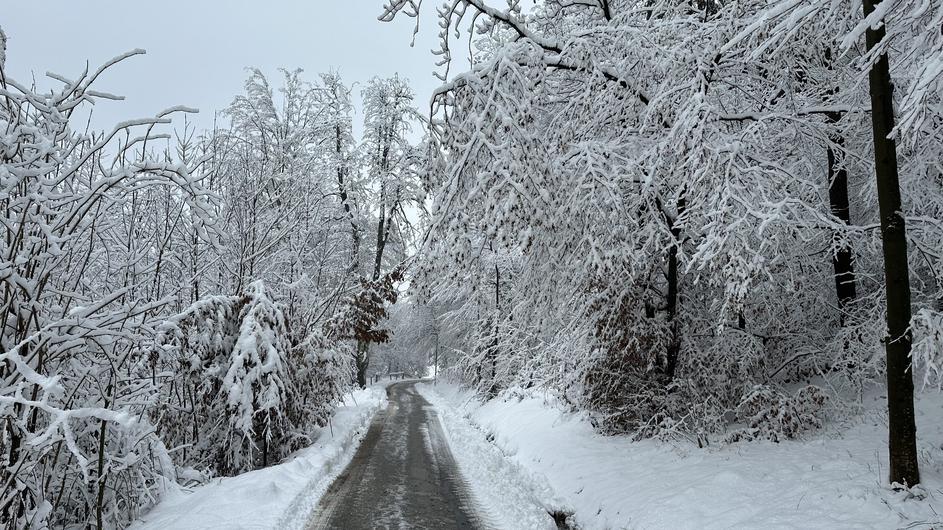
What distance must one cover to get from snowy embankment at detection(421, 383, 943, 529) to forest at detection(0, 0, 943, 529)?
0.31 m

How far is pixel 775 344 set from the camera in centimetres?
870

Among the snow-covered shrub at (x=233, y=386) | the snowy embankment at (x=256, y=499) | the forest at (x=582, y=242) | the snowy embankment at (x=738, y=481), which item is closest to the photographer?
the forest at (x=582, y=242)

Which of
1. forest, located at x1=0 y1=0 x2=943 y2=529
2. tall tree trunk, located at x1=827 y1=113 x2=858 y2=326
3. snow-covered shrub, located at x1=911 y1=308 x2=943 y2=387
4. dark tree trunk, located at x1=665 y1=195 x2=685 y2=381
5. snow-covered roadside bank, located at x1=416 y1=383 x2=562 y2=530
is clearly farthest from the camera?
dark tree trunk, located at x1=665 y1=195 x2=685 y2=381

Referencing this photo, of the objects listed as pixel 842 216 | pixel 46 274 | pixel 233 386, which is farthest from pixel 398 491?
pixel 842 216

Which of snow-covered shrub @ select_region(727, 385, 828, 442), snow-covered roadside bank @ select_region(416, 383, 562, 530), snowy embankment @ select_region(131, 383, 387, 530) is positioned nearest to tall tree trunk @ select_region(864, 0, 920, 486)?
snow-covered shrub @ select_region(727, 385, 828, 442)

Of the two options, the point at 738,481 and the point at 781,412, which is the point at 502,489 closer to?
the point at 738,481

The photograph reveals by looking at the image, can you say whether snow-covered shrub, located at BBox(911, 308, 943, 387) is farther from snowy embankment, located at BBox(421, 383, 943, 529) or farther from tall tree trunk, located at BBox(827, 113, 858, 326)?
tall tree trunk, located at BBox(827, 113, 858, 326)

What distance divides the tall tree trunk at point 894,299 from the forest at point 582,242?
2 cm

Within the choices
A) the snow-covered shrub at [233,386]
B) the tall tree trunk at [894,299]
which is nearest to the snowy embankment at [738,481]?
the tall tree trunk at [894,299]

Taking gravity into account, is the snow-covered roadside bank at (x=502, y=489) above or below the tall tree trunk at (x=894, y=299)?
below

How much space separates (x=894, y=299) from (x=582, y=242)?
3250 millimetres

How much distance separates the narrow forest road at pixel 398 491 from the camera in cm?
721

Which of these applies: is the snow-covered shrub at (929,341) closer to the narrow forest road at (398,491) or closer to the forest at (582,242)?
the forest at (582,242)

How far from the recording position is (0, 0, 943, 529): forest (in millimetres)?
4082
